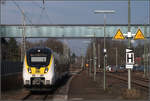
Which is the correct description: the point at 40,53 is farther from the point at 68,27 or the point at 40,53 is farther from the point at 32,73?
the point at 68,27

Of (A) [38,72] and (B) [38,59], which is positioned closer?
(A) [38,72]

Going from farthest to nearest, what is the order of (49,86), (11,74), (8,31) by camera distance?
(8,31), (11,74), (49,86)

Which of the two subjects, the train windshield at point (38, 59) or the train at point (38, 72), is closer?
the train at point (38, 72)

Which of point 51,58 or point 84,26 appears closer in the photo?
point 51,58

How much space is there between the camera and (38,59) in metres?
20.3

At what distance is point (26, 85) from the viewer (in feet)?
64.9

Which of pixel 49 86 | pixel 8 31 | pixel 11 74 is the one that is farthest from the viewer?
pixel 8 31

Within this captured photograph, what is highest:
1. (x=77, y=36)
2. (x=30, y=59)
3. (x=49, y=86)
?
(x=77, y=36)

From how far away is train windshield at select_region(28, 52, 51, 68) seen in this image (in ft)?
65.7

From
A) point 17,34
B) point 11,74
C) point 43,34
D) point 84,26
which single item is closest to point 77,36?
point 84,26

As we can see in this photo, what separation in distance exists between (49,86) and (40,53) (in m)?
2.53

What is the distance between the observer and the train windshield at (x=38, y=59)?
Answer: 2003 cm

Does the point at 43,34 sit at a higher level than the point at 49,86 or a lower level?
higher

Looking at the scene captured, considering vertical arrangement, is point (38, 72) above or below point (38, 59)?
below
